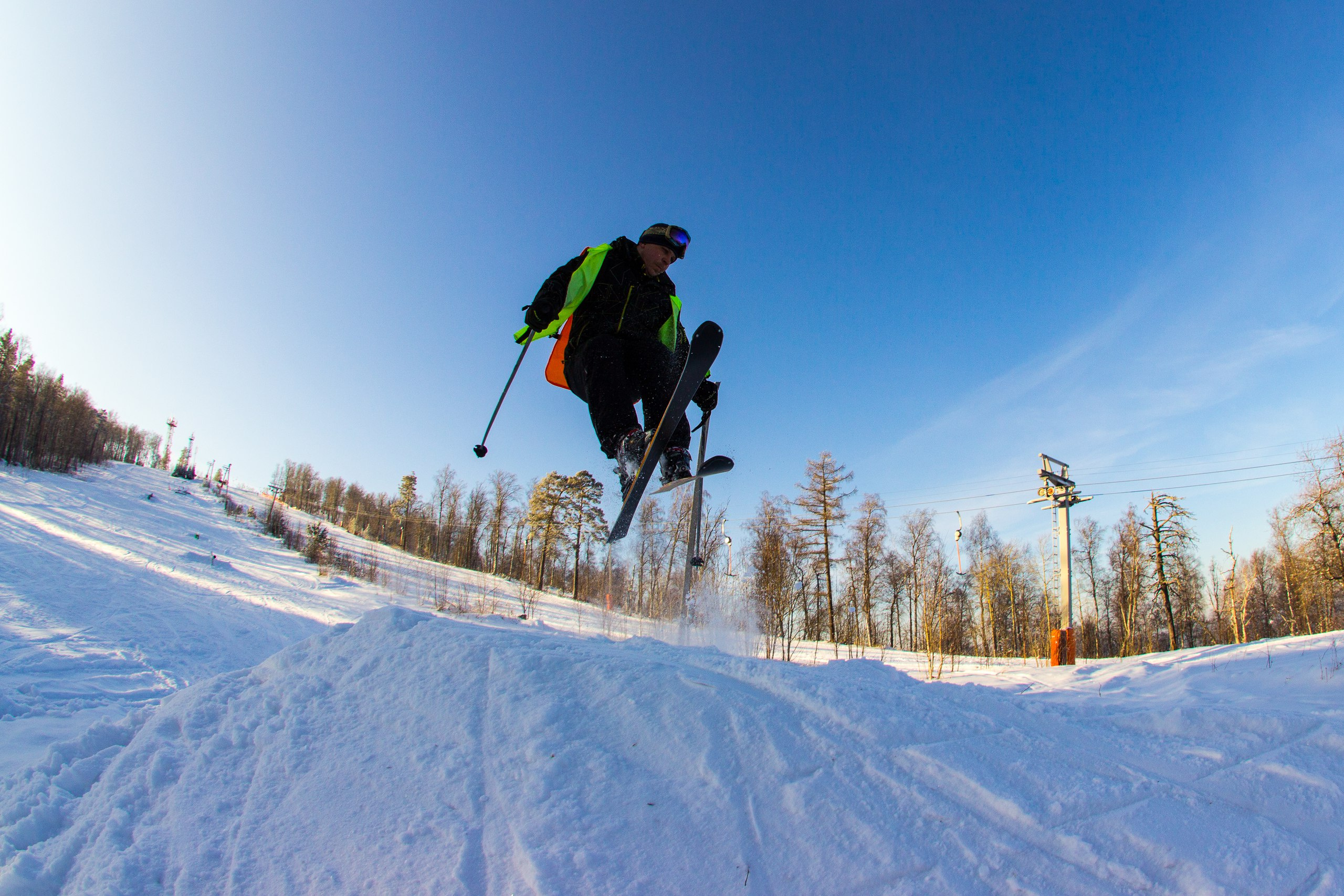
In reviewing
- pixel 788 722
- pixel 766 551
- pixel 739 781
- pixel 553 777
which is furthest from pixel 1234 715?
pixel 766 551

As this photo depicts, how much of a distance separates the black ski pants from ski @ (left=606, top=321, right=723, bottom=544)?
0.29 ft

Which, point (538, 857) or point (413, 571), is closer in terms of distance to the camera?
point (538, 857)

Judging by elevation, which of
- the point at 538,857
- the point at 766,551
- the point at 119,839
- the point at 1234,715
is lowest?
the point at 119,839

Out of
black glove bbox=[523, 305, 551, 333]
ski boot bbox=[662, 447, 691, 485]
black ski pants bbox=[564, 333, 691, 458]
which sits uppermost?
black glove bbox=[523, 305, 551, 333]

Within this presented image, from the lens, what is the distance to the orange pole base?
29.5ft

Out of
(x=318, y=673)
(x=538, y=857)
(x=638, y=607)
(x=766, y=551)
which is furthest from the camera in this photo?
(x=638, y=607)

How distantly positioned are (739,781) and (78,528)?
62.9 ft

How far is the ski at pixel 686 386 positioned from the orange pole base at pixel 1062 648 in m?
8.53

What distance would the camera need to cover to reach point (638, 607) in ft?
37.9

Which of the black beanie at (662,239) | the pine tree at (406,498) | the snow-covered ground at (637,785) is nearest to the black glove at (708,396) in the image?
the black beanie at (662,239)

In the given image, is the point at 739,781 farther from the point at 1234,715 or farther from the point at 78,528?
the point at 78,528

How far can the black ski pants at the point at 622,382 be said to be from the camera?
11.4 feet

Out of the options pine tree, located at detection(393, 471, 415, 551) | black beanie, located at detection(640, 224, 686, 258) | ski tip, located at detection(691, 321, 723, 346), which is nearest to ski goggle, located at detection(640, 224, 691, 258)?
black beanie, located at detection(640, 224, 686, 258)

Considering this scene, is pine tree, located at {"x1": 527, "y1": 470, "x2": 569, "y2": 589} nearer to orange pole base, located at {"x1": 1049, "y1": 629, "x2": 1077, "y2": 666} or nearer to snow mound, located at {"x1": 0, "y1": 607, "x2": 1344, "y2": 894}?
orange pole base, located at {"x1": 1049, "y1": 629, "x2": 1077, "y2": 666}
